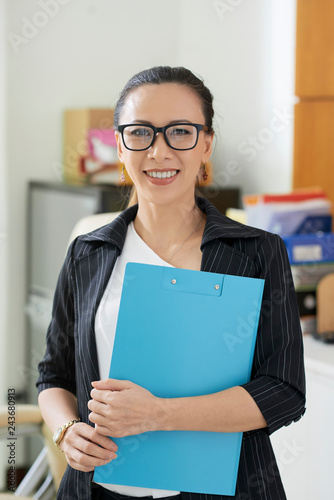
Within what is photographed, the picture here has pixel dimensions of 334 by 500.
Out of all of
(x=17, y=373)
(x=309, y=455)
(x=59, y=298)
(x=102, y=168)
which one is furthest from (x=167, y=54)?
(x=59, y=298)

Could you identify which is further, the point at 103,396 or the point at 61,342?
the point at 61,342

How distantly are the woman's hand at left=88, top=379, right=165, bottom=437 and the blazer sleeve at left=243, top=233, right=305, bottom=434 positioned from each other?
0.49ft

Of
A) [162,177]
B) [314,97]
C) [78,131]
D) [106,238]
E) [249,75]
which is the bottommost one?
[106,238]

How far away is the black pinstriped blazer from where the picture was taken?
0.96 meters

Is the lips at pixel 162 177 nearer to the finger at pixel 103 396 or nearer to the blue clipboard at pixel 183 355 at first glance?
the blue clipboard at pixel 183 355

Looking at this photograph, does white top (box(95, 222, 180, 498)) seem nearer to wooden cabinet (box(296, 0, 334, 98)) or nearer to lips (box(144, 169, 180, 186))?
lips (box(144, 169, 180, 186))

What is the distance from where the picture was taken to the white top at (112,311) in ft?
3.35

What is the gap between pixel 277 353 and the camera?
96 centimetres

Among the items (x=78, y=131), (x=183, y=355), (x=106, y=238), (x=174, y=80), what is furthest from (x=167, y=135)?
(x=78, y=131)

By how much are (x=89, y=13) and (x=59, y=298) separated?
2189 millimetres

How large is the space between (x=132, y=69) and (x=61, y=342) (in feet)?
7.26

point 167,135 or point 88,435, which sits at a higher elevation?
point 167,135

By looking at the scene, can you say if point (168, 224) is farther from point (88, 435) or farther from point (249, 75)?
point (249, 75)

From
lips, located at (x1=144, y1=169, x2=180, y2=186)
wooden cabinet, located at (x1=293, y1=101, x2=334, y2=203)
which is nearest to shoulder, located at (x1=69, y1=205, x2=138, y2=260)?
lips, located at (x1=144, y1=169, x2=180, y2=186)
